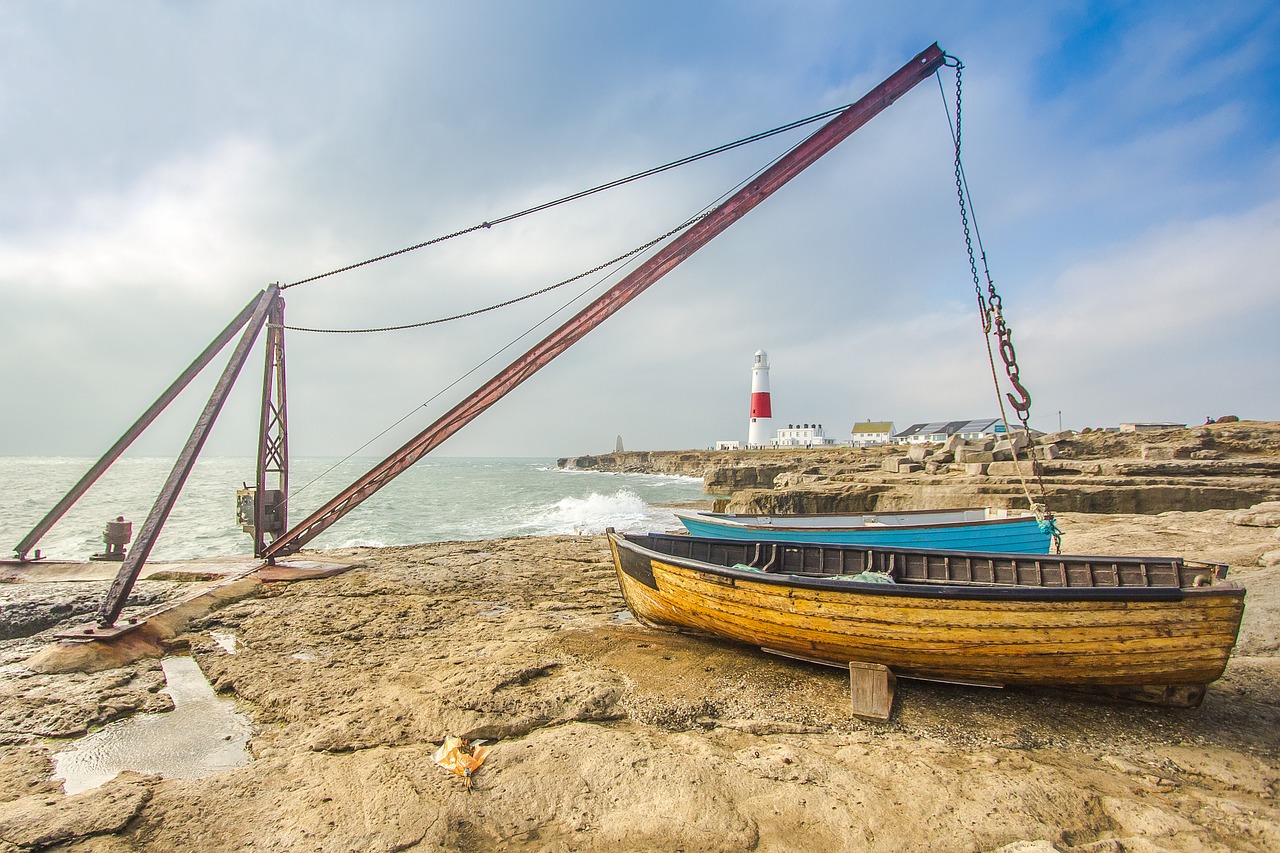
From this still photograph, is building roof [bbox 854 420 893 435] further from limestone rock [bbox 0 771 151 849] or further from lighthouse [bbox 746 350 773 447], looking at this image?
limestone rock [bbox 0 771 151 849]

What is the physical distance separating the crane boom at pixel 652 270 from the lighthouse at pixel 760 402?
6251 cm

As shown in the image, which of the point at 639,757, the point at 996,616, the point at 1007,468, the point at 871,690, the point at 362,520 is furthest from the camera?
the point at 362,520

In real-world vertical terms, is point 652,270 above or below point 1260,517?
above

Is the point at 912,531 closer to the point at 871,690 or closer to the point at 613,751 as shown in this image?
the point at 871,690

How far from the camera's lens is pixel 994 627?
4.50 metres

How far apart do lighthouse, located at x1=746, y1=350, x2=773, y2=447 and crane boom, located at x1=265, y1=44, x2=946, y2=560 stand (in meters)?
62.5

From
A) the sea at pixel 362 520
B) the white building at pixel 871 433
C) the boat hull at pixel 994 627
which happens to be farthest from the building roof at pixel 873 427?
the boat hull at pixel 994 627

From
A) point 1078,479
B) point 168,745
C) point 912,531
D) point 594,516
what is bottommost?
point 594,516

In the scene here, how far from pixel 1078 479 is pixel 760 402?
54.9 meters

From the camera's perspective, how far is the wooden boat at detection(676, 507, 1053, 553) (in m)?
9.05

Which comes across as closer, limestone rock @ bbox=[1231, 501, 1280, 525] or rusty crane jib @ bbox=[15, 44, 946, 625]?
rusty crane jib @ bbox=[15, 44, 946, 625]

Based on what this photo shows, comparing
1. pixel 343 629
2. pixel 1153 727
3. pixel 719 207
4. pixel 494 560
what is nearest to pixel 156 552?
pixel 494 560

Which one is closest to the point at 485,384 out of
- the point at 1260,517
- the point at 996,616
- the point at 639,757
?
the point at 639,757

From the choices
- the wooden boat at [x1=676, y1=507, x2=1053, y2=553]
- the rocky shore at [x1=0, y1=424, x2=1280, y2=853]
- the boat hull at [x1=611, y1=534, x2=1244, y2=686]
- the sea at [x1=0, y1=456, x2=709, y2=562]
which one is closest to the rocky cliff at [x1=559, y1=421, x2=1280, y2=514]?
the wooden boat at [x1=676, y1=507, x2=1053, y2=553]
